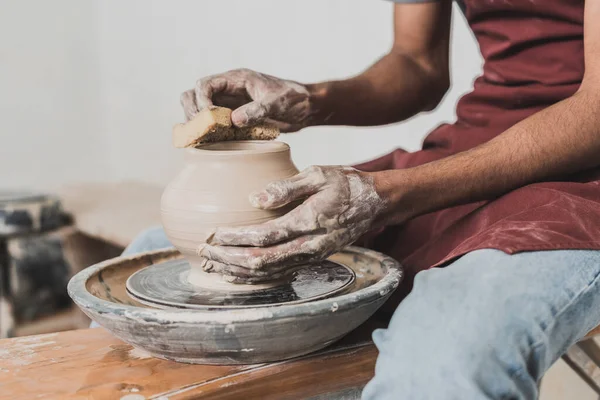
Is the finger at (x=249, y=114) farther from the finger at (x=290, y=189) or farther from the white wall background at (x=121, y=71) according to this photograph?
the white wall background at (x=121, y=71)

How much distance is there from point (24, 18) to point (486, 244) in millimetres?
3953

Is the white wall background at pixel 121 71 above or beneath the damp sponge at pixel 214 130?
above

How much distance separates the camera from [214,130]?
1216 mm

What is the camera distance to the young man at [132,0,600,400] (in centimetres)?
89

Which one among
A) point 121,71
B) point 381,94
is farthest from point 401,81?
point 121,71

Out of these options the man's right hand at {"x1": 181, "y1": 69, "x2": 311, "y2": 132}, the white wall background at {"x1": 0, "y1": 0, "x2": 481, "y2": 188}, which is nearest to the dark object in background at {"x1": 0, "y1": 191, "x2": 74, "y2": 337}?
the white wall background at {"x1": 0, "y1": 0, "x2": 481, "y2": 188}

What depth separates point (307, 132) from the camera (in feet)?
9.59

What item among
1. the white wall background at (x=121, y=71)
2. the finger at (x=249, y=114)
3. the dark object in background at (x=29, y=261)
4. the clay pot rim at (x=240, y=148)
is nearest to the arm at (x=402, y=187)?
the clay pot rim at (x=240, y=148)

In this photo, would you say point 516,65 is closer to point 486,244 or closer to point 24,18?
point 486,244

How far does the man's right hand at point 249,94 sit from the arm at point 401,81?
85 millimetres

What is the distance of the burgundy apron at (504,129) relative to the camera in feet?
3.32

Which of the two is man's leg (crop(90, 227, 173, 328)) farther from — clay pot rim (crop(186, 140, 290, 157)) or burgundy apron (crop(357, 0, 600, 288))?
burgundy apron (crop(357, 0, 600, 288))

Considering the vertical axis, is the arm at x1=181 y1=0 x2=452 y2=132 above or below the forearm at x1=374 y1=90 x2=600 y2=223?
above

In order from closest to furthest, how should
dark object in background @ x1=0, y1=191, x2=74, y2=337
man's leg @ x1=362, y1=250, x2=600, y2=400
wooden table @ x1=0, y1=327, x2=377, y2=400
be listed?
1. man's leg @ x1=362, y1=250, x2=600, y2=400
2. wooden table @ x1=0, y1=327, x2=377, y2=400
3. dark object in background @ x1=0, y1=191, x2=74, y2=337
